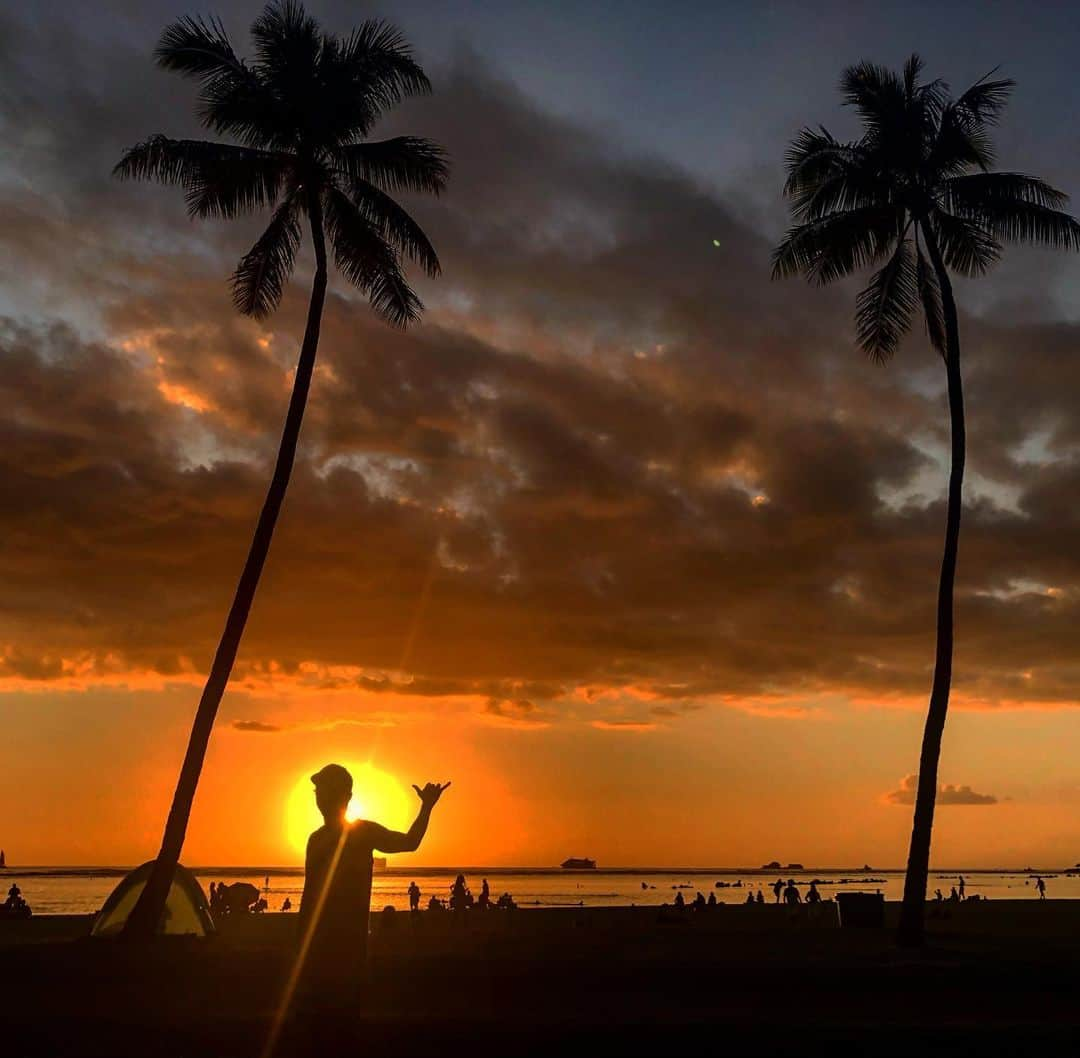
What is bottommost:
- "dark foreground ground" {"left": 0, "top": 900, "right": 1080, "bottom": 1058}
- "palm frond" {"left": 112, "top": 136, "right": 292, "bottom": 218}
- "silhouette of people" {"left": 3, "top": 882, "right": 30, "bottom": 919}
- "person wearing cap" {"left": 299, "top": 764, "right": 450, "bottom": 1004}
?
"silhouette of people" {"left": 3, "top": 882, "right": 30, "bottom": 919}

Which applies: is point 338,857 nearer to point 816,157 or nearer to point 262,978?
point 262,978

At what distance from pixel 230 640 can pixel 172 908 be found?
19.6 feet

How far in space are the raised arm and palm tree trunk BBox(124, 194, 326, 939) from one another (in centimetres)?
1600

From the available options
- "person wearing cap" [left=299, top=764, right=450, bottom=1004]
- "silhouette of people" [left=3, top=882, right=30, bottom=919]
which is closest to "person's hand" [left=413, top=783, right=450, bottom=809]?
"person wearing cap" [left=299, top=764, right=450, bottom=1004]

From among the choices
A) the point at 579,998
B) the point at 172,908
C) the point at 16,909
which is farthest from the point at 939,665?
the point at 16,909

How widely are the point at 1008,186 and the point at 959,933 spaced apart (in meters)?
16.6

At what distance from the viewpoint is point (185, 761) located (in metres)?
23.2

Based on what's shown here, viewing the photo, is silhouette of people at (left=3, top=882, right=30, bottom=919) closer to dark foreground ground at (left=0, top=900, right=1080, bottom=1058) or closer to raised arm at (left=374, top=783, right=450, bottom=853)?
dark foreground ground at (left=0, top=900, right=1080, bottom=1058)

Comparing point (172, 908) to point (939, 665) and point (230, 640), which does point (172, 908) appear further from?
point (939, 665)

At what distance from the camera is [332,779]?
8.04m

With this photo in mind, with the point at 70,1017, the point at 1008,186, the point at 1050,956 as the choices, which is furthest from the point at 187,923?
the point at 1008,186

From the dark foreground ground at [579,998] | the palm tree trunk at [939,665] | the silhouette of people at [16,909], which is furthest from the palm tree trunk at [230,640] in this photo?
the silhouette of people at [16,909]

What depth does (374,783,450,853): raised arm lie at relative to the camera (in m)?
7.83

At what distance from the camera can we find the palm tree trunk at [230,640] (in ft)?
73.9
